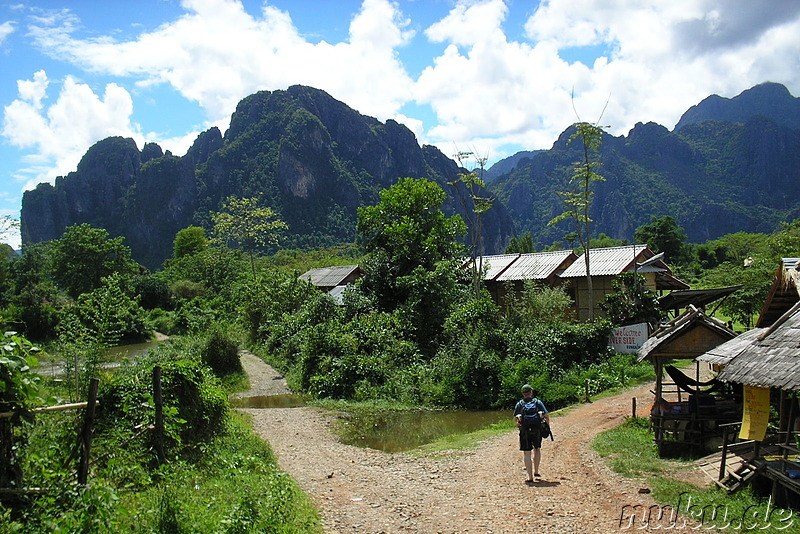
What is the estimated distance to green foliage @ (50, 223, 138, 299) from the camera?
5481 cm

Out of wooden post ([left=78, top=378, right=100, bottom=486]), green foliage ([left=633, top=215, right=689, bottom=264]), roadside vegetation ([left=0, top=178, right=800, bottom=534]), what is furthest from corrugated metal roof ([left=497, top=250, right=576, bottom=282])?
green foliage ([left=633, top=215, right=689, bottom=264])

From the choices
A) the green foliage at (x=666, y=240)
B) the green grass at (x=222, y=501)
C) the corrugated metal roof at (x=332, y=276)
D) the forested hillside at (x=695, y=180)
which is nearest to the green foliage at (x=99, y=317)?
the green grass at (x=222, y=501)

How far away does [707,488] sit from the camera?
865 cm

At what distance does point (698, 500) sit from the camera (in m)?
8.02

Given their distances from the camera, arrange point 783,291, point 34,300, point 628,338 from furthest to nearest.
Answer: point 34,300 → point 628,338 → point 783,291

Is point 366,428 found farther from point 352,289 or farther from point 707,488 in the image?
point 352,289

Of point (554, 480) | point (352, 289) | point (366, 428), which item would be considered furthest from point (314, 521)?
point (352, 289)

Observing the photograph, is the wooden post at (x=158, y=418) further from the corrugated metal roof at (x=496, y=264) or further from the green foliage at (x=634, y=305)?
the corrugated metal roof at (x=496, y=264)

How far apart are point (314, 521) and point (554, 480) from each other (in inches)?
164

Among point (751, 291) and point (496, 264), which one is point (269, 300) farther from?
point (751, 291)

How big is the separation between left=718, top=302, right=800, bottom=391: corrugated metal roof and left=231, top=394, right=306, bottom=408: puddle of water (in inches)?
611

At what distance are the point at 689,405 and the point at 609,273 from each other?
15007 millimetres

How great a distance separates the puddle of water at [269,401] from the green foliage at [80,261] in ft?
126

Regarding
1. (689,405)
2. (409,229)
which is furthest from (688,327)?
→ (409,229)
